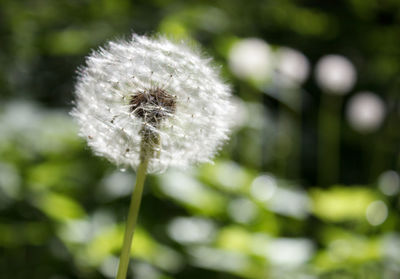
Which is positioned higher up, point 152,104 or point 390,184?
point 390,184

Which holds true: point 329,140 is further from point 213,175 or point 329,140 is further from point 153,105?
point 153,105

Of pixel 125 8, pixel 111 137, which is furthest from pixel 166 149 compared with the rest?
pixel 125 8

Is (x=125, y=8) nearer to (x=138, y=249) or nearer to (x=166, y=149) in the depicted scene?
(x=138, y=249)

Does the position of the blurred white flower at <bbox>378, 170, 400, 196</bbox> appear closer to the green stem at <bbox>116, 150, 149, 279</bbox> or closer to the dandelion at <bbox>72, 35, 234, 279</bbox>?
the dandelion at <bbox>72, 35, 234, 279</bbox>

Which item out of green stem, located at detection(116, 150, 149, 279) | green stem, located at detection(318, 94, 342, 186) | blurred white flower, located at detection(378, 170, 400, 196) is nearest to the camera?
green stem, located at detection(116, 150, 149, 279)

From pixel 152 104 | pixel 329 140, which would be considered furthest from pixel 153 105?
pixel 329 140

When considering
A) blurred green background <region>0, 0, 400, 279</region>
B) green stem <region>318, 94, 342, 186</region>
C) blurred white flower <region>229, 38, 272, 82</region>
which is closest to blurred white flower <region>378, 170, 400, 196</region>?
blurred green background <region>0, 0, 400, 279</region>

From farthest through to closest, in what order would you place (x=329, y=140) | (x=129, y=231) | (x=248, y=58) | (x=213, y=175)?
(x=329, y=140) < (x=248, y=58) < (x=213, y=175) < (x=129, y=231)
